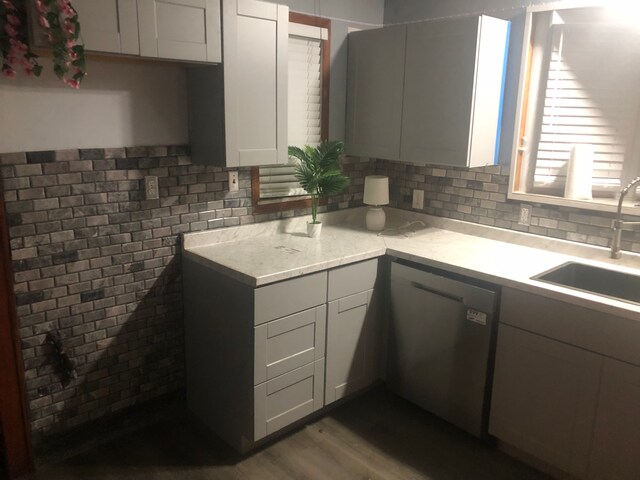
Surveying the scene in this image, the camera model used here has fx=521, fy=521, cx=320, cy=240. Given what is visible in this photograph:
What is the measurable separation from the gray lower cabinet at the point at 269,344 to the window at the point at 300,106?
633 millimetres

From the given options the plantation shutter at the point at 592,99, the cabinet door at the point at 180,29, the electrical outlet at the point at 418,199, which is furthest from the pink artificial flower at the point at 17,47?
the plantation shutter at the point at 592,99

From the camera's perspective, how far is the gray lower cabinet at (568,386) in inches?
77.3

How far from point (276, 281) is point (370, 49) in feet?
5.07

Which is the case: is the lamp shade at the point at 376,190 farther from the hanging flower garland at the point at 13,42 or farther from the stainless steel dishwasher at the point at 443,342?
the hanging flower garland at the point at 13,42

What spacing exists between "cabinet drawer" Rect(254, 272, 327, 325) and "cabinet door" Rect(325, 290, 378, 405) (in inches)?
5.0

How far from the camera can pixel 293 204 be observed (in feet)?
10.0

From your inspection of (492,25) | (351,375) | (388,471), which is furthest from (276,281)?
(492,25)

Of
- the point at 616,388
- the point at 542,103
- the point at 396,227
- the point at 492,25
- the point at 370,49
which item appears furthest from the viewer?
the point at 396,227

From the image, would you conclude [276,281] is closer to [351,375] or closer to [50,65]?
[351,375]

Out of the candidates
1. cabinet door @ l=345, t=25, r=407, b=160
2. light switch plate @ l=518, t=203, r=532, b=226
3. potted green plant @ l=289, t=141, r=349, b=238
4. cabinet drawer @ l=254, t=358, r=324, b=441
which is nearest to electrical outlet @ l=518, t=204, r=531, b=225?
light switch plate @ l=518, t=203, r=532, b=226

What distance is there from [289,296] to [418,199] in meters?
1.32

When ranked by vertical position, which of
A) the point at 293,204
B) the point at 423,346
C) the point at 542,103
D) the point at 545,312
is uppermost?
the point at 542,103

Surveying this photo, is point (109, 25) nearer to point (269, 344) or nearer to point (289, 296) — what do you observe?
point (289, 296)

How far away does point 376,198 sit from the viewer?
3086mm
